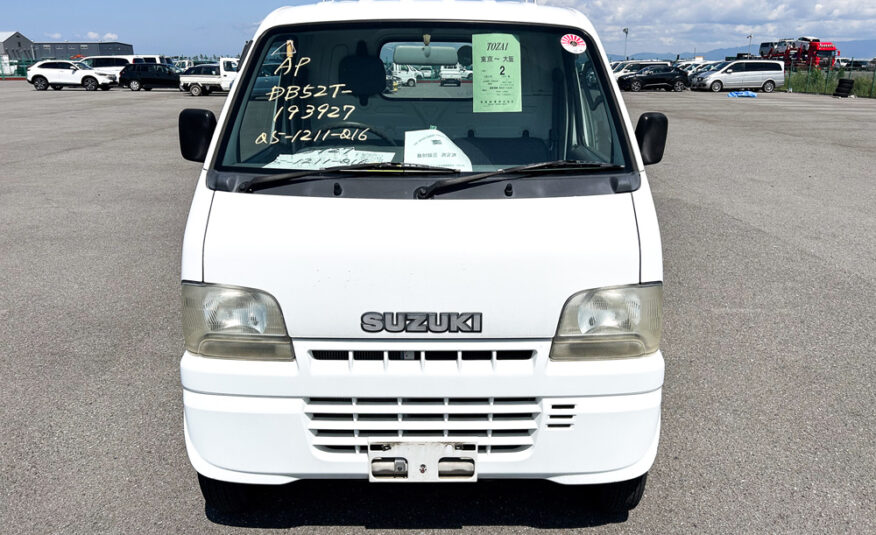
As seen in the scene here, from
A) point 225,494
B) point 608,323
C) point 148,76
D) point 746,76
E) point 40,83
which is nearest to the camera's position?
point 608,323

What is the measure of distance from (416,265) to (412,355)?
0.32m

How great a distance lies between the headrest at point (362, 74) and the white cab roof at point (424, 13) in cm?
16

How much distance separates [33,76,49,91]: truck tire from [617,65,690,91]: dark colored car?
32569 mm

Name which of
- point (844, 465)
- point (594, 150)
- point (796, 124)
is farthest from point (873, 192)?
point (796, 124)

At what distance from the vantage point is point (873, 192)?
37.1ft

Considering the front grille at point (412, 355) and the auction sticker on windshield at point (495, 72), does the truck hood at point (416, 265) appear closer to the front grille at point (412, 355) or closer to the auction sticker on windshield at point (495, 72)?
the front grille at point (412, 355)

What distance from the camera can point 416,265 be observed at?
274cm

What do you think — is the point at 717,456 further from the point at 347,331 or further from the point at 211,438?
the point at 211,438

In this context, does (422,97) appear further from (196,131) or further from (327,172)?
(196,131)

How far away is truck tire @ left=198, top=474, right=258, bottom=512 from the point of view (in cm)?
313

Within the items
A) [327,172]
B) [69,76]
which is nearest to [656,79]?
[69,76]

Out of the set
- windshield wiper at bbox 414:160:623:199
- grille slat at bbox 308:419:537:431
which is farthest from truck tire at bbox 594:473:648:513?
windshield wiper at bbox 414:160:623:199

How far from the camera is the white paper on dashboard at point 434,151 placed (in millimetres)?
3172

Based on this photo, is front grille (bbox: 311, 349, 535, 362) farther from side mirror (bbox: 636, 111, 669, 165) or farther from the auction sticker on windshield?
side mirror (bbox: 636, 111, 669, 165)
